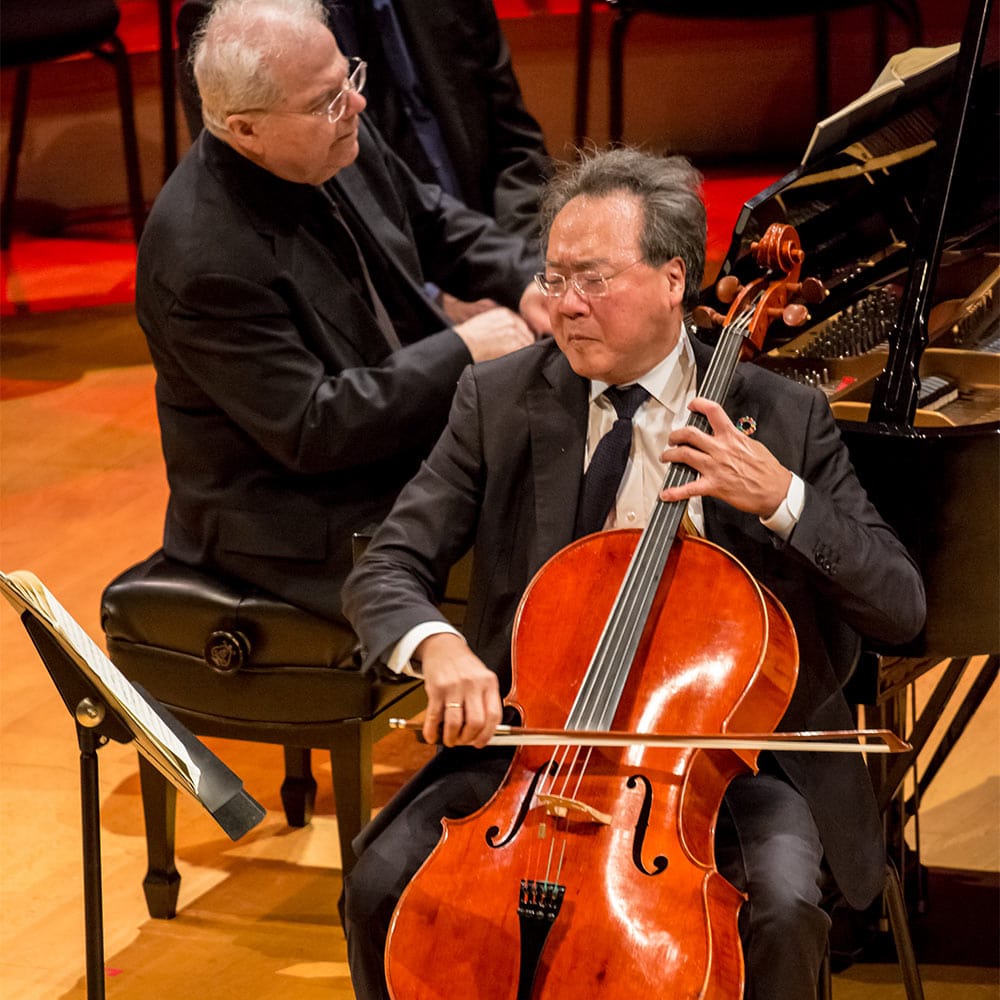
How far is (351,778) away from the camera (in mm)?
2590

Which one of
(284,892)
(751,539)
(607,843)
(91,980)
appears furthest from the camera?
Result: (284,892)

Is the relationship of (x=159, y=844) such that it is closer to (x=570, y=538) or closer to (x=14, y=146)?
(x=570, y=538)

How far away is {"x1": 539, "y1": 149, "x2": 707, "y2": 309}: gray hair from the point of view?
2.08 meters

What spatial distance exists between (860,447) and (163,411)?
1175 mm

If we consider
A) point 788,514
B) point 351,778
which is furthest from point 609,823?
point 351,778

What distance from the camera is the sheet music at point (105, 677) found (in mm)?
1640

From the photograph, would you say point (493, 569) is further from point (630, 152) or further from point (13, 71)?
point (13, 71)

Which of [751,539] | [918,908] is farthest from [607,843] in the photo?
[918,908]

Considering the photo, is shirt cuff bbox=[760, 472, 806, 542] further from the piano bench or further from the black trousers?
the piano bench

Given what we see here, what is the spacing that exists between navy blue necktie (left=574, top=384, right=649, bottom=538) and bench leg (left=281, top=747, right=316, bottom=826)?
3.59ft

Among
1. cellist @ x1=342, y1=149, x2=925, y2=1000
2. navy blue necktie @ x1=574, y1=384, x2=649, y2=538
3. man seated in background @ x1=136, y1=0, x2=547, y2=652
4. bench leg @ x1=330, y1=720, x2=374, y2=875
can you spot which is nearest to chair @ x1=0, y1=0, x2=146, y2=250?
man seated in background @ x1=136, y1=0, x2=547, y2=652

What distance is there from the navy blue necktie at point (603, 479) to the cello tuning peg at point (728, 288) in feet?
0.81

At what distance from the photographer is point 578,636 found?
1904mm

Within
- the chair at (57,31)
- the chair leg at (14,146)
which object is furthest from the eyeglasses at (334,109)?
the chair leg at (14,146)
